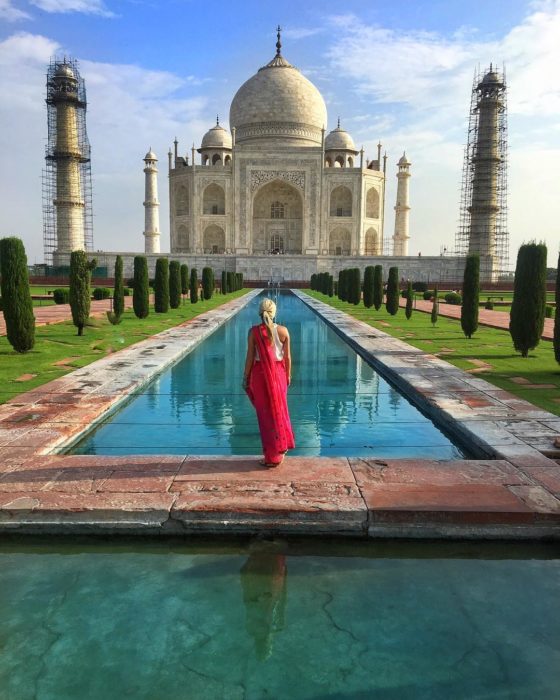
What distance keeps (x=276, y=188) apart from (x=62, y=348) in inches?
1181

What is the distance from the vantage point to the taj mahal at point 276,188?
33875mm

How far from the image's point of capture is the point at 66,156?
29.6 meters

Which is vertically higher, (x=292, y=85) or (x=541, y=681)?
(x=292, y=85)

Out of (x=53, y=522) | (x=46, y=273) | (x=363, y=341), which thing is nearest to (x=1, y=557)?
(x=53, y=522)

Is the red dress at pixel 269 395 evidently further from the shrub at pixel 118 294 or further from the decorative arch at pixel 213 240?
the decorative arch at pixel 213 240

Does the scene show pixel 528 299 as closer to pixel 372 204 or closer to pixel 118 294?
pixel 118 294

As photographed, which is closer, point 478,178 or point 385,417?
point 385,417

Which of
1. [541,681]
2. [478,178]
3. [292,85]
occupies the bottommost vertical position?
[541,681]

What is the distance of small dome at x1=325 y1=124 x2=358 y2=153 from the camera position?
37.8 meters

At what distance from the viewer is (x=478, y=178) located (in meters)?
29.9

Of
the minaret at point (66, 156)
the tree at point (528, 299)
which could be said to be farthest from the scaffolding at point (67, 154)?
the tree at point (528, 299)

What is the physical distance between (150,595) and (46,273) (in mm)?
30205

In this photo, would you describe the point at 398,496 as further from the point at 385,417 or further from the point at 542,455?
the point at 385,417

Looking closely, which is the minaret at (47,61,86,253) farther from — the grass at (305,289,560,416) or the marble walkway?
the marble walkway
